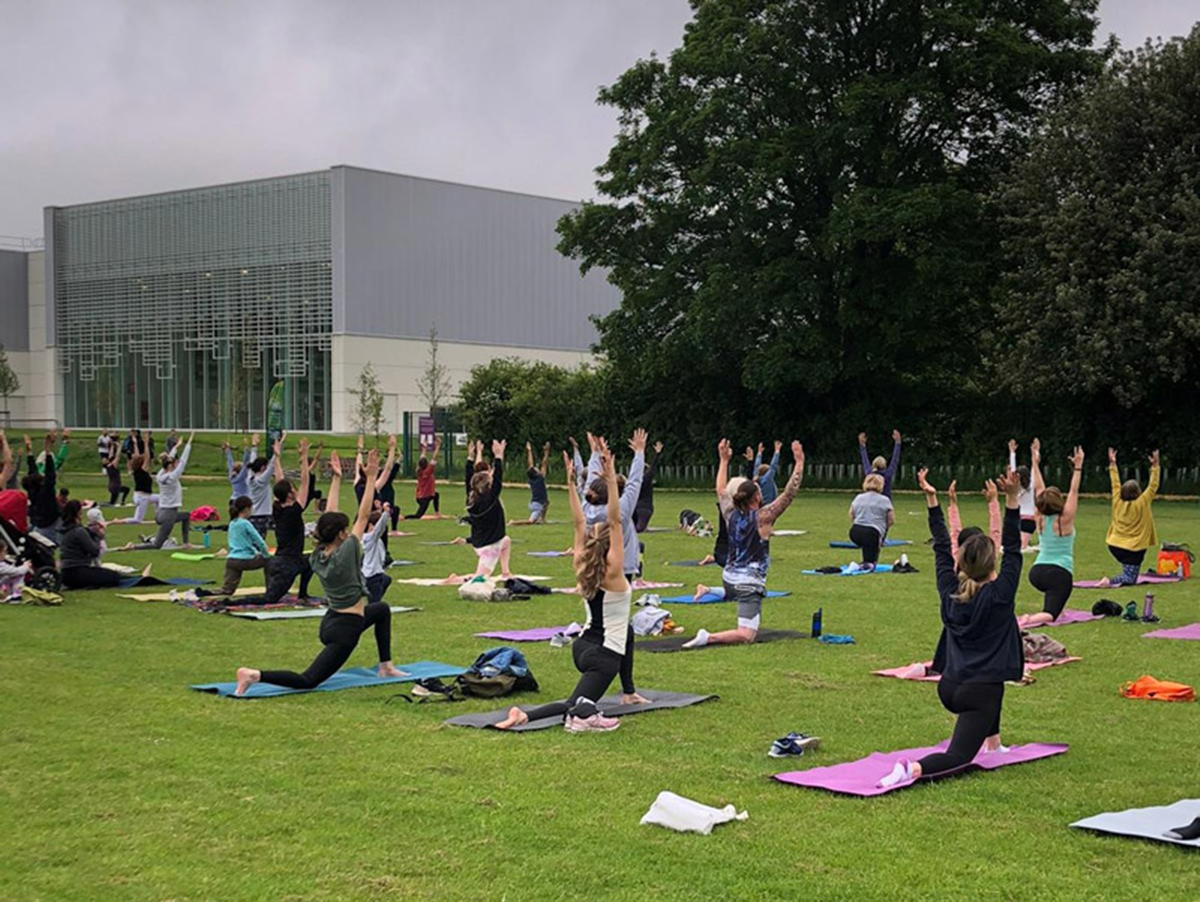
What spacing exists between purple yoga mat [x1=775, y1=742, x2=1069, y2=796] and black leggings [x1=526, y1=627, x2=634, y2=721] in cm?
191

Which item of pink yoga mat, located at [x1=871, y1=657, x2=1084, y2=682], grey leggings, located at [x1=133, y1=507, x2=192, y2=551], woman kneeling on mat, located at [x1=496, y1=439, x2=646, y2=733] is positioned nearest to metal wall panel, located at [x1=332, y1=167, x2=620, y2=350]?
grey leggings, located at [x1=133, y1=507, x2=192, y2=551]

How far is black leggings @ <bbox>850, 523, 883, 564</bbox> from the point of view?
853 inches

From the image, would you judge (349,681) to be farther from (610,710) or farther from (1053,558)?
(1053,558)

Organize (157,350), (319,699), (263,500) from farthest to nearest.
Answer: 1. (157,350)
2. (263,500)
3. (319,699)

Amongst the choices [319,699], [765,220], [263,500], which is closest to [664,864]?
[319,699]

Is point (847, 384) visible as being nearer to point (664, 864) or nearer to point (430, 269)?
point (430, 269)

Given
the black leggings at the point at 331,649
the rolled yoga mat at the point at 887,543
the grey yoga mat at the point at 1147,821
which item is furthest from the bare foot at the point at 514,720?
the rolled yoga mat at the point at 887,543

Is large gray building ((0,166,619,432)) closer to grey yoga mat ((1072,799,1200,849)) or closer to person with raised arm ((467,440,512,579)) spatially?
person with raised arm ((467,440,512,579))

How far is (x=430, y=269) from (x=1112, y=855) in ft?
237

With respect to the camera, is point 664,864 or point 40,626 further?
point 40,626

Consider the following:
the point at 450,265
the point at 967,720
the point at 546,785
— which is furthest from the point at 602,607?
the point at 450,265

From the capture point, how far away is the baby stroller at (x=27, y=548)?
18.5m

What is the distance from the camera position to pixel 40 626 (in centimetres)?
1580

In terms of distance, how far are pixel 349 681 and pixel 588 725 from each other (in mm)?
2869
